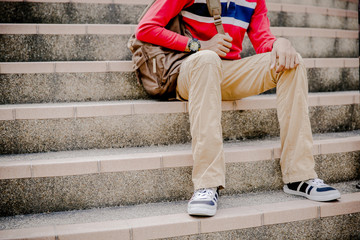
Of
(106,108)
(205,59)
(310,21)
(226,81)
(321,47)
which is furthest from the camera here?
→ (310,21)

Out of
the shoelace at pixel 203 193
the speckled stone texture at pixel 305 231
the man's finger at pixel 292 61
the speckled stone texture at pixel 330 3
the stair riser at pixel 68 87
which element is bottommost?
the speckled stone texture at pixel 305 231

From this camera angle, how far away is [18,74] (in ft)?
6.61

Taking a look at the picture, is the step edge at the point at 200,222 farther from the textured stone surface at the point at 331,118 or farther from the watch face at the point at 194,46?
the watch face at the point at 194,46

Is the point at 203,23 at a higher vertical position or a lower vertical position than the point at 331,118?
higher

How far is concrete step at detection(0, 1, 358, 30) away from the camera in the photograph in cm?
248

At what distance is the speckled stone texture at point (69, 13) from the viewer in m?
2.47

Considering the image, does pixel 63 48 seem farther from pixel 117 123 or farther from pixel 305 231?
A: pixel 305 231

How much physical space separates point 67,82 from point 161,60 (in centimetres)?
66

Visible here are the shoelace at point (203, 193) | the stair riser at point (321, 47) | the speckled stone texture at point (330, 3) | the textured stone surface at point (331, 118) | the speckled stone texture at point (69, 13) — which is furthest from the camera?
the speckled stone texture at point (330, 3)

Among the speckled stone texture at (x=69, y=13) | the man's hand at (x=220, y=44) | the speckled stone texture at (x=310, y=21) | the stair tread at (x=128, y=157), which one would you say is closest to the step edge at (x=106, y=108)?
the stair tread at (x=128, y=157)

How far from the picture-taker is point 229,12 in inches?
79.7

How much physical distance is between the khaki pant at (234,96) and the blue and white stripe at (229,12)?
0.29 m

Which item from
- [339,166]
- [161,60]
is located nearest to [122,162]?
[161,60]

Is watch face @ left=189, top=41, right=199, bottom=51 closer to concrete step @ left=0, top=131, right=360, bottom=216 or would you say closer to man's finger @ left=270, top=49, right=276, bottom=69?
man's finger @ left=270, top=49, right=276, bottom=69
